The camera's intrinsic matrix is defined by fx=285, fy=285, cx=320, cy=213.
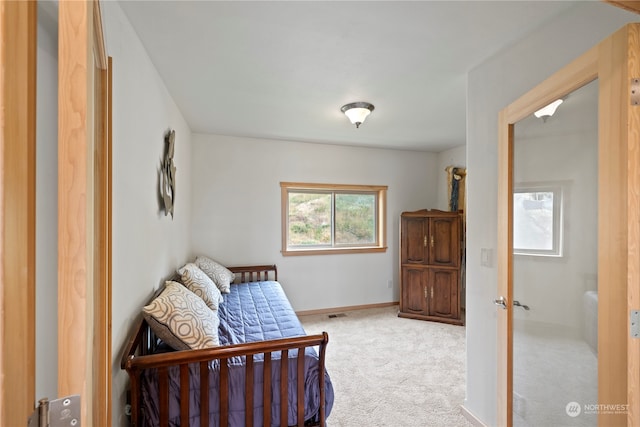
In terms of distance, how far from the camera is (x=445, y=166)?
4.68 meters

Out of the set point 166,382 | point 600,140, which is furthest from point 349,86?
point 166,382

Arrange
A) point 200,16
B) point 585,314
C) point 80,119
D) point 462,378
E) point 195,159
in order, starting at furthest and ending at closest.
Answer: point 195,159 < point 462,378 < point 200,16 < point 585,314 < point 80,119

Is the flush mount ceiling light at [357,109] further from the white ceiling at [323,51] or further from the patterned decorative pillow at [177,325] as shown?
the patterned decorative pillow at [177,325]

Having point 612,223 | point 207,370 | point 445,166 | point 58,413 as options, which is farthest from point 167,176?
point 445,166

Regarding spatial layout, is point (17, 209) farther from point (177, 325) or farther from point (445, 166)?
point (445, 166)

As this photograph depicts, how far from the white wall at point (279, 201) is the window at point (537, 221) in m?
2.92

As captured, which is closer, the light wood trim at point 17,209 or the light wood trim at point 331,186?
the light wood trim at point 17,209

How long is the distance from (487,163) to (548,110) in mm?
520

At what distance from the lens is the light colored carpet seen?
2.05 m

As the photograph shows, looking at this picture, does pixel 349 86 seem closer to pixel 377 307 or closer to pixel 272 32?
pixel 272 32

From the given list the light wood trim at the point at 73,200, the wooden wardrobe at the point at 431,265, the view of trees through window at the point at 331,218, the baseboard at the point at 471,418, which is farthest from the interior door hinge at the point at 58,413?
the wooden wardrobe at the point at 431,265

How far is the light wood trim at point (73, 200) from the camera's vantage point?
0.52m

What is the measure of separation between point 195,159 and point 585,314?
3.90 metres

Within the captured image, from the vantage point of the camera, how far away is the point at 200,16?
1485mm
